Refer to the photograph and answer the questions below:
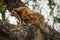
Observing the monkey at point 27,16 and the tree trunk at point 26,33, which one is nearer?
the tree trunk at point 26,33

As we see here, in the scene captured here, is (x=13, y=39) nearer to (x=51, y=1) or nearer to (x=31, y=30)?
(x=31, y=30)

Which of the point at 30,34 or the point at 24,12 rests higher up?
the point at 24,12

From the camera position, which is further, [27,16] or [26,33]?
[27,16]

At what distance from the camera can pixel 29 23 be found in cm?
259

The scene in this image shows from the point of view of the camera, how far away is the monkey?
2.59 meters

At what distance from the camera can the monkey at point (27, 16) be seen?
259 centimetres

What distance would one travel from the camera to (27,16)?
260cm

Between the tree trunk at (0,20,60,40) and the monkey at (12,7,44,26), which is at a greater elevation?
A: the monkey at (12,7,44,26)

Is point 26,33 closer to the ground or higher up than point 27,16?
closer to the ground

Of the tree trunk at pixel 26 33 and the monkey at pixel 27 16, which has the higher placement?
the monkey at pixel 27 16

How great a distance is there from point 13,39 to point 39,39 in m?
0.32

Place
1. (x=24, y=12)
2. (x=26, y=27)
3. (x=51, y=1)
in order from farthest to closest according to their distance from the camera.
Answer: (x=51, y=1)
(x=24, y=12)
(x=26, y=27)

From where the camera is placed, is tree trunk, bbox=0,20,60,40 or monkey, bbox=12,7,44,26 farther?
monkey, bbox=12,7,44,26

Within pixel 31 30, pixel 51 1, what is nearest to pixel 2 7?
pixel 31 30
